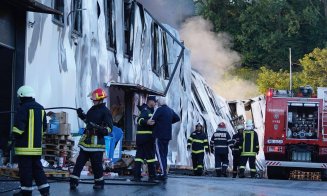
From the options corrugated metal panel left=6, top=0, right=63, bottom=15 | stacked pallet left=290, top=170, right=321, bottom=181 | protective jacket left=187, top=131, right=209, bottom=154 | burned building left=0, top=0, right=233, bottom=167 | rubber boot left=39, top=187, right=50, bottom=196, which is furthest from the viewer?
stacked pallet left=290, top=170, right=321, bottom=181

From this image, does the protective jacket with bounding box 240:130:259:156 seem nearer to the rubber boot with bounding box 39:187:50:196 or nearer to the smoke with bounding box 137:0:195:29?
the smoke with bounding box 137:0:195:29

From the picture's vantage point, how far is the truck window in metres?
22.0

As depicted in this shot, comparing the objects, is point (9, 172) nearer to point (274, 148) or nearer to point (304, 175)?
point (274, 148)

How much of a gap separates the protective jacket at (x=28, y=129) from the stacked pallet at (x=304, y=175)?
13880 millimetres

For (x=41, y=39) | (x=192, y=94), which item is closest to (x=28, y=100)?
(x=41, y=39)

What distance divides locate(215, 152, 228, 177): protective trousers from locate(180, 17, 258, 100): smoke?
24.0 metres

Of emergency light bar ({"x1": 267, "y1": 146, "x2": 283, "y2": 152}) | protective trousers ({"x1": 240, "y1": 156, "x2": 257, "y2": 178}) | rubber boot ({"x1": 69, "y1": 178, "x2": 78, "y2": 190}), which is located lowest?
protective trousers ({"x1": 240, "y1": 156, "x2": 257, "y2": 178})

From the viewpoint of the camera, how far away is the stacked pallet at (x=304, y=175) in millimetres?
23109

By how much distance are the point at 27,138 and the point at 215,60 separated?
3994 cm

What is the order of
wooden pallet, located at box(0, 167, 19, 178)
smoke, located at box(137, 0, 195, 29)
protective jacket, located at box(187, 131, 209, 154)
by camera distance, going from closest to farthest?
wooden pallet, located at box(0, 167, 19, 178) < protective jacket, located at box(187, 131, 209, 154) < smoke, located at box(137, 0, 195, 29)

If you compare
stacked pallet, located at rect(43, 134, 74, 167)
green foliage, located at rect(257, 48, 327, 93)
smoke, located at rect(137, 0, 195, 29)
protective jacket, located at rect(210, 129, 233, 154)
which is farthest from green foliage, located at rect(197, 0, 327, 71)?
stacked pallet, located at rect(43, 134, 74, 167)

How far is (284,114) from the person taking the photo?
22078 mm

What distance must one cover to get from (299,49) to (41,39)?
131ft

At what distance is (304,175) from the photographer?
2311 cm
